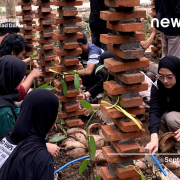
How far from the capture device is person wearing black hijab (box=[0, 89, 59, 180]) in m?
1.71

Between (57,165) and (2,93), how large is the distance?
93 centimetres

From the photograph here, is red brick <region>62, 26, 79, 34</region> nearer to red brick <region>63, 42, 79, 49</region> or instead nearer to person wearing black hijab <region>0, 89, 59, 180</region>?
red brick <region>63, 42, 79, 49</region>

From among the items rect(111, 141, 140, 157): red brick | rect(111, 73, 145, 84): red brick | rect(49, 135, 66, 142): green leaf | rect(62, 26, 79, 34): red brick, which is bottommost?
rect(49, 135, 66, 142): green leaf

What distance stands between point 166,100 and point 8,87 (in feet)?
5.45

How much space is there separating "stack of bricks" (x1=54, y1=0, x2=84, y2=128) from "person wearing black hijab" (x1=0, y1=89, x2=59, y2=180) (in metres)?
1.33

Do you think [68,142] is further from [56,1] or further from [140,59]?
[56,1]

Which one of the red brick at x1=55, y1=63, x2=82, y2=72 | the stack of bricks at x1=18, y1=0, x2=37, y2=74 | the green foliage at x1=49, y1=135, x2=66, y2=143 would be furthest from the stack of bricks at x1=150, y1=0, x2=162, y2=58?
the green foliage at x1=49, y1=135, x2=66, y2=143

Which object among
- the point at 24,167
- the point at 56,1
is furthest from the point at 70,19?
the point at 24,167

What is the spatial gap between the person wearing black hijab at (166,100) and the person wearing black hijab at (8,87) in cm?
134

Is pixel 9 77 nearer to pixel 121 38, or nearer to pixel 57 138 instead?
pixel 57 138

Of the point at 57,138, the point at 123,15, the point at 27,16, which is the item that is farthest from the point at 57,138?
the point at 27,16

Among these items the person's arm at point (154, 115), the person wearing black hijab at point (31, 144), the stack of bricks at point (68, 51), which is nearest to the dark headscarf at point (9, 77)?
the stack of bricks at point (68, 51)

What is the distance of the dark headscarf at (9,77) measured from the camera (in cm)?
259

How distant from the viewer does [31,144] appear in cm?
177
